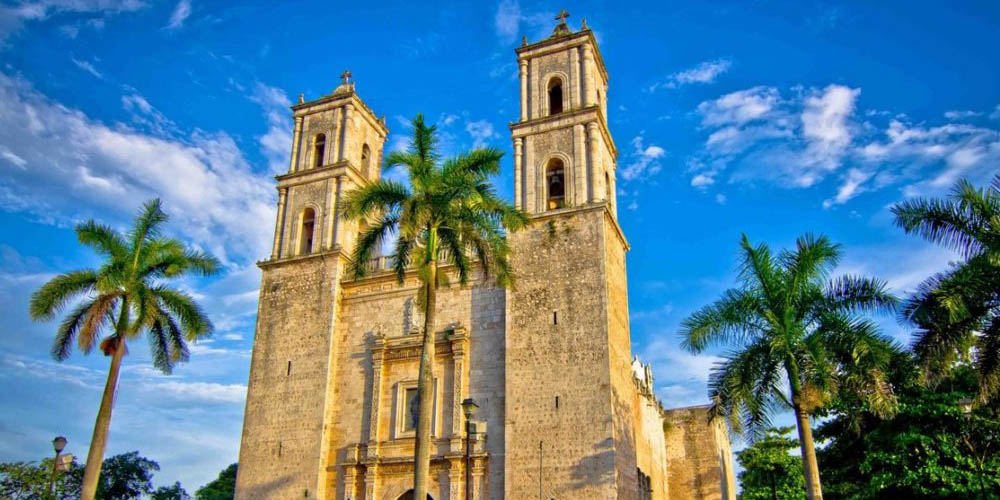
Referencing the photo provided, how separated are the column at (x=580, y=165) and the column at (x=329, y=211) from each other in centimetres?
863

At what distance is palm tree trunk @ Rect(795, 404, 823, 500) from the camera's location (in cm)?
1538

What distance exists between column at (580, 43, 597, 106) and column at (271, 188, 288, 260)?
11878mm

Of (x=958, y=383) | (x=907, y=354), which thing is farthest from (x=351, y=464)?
(x=958, y=383)

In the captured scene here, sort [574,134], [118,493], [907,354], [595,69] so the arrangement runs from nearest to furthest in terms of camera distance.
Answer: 1. [907,354]
2. [574,134]
3. [595,69]
4. [118,493]

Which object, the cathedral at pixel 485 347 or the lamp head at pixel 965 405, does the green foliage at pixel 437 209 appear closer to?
the cathedral at pixel 485 347

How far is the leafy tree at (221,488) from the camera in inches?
1656

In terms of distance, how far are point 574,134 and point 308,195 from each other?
406 inches

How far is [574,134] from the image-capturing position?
25.6 meters

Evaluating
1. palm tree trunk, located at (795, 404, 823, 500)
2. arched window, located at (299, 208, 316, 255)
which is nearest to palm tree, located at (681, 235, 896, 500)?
palm tree trunk, located at (795, 404, 823, 500)

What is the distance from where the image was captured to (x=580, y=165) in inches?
Answer: 984

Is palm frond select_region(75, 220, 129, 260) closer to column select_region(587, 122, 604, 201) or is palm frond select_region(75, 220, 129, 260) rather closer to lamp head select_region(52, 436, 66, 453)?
lamp head select_region(52, 436, 66, 453)

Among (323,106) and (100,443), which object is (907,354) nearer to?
(100,443)

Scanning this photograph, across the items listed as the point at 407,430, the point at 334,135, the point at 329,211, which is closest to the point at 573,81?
the point at 334,135

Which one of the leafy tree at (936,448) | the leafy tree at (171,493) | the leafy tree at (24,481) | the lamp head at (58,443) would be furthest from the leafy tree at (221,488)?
the leafy tree at (936,448)
